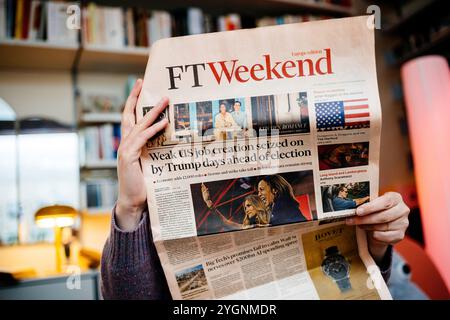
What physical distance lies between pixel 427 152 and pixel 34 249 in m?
1.53

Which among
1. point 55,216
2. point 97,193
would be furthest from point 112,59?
point 55,216

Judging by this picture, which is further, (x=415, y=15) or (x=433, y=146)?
(x=415, y=15)

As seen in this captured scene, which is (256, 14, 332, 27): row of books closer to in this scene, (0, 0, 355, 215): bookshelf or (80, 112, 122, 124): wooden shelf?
(0, 0, 355, 215): bookshelf

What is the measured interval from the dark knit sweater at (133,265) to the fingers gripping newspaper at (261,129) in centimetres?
8

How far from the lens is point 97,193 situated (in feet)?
5.83

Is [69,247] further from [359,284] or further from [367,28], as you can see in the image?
[367,28]

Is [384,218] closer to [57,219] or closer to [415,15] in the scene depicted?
[57,219]

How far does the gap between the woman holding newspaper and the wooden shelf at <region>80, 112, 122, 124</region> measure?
117 cm

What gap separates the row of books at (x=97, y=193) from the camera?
1.76 m

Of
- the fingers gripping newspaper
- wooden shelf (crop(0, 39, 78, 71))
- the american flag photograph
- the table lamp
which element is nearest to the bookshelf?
wooden shelf (crop(0, 39, 78, 71))

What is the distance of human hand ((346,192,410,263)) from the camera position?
66 centimetres

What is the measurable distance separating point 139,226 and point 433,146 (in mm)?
971
